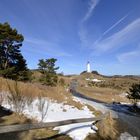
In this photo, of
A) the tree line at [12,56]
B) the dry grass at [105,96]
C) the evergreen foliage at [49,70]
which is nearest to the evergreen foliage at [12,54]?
the tree line at [12,56]

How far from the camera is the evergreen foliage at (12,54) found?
111 feet

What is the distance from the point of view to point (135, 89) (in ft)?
117

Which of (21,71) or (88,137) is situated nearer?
(88,137)

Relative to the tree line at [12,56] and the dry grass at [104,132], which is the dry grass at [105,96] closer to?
the tree line at [12,56]

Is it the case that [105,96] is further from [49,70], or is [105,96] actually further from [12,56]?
[12,56]

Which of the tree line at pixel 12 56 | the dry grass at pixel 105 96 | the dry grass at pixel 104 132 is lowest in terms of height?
the dry grass at pixel 104 132

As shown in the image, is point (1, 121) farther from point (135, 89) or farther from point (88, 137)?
point (135, 89)

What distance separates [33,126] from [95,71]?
17567cm

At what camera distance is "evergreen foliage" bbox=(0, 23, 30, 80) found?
3381 centimetres

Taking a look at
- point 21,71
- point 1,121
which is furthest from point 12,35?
point 1,121

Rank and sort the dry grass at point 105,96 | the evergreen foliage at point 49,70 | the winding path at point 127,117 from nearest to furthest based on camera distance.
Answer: the winding path at point 127,117 → the evergreen foliage at point 49,70 → the dry grass at point 105,96

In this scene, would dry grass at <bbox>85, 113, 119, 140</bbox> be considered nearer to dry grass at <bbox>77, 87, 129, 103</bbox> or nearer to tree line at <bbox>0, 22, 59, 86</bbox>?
tree line at <bbox>0, 22, 59, 86</bbox>

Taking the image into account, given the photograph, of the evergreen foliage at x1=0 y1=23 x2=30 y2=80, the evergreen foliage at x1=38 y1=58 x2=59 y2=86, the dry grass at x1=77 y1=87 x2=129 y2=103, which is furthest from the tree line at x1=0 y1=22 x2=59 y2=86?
the dry grass at x1=77 y1=87 x2=129 y2=103

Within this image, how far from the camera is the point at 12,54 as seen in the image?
115 feet
